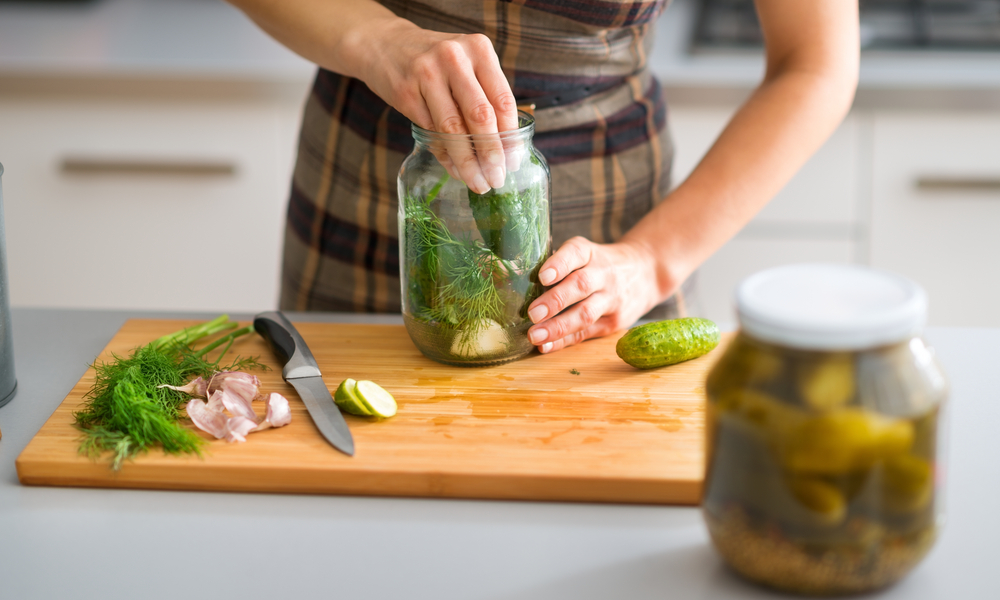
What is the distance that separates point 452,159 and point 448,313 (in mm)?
139

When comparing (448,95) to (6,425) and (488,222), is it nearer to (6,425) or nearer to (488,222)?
(488,222)

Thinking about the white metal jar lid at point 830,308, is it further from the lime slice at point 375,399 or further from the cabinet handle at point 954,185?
the cabinet handle at point 954,185

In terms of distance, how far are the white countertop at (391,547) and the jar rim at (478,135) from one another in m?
0.30

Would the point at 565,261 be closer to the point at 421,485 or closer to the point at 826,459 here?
the point at 421,485

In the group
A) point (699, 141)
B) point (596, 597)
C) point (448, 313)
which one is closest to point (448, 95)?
point (448, 313)

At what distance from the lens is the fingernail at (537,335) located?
848mm

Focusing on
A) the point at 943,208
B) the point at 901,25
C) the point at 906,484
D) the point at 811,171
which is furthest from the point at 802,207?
the point at 906,484

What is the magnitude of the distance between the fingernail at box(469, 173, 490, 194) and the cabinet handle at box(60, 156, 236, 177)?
1233 millimetres

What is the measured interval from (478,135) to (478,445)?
26 cm

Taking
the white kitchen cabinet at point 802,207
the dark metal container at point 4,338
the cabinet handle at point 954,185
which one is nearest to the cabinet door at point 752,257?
the white kitchen cabinet at point 802,207

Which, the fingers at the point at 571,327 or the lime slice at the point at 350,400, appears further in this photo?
the fingers at the point at 571,327

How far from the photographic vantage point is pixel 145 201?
1.93m

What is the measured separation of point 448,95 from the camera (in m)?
0.78

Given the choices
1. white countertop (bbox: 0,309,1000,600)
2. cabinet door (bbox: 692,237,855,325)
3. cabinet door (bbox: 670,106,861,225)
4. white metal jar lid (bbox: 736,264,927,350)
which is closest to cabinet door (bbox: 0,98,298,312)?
cabinet door (bbox: 670,106,861,225)
